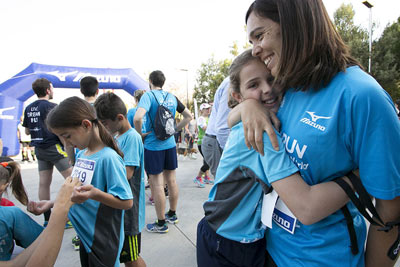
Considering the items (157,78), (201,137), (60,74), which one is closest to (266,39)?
(157,78)

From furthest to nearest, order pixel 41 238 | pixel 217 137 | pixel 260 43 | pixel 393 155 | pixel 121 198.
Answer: pixel 217 137
pixel 121 198
pixel 41 238
pixel 260 43
pixel 393 155

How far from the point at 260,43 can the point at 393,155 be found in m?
0.58

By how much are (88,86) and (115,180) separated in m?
2.32

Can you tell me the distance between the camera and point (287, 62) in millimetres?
905

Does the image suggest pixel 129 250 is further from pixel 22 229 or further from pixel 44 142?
pixel 44 142

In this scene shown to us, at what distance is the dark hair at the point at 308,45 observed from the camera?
33.9 inches

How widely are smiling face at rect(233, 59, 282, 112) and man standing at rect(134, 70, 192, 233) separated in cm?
241

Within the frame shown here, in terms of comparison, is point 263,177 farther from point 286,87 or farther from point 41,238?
point 41,238

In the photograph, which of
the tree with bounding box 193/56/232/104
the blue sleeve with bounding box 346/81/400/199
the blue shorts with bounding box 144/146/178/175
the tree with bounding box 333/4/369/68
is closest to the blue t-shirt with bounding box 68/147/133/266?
the blue sleeve with bounding box 346/81/400/199

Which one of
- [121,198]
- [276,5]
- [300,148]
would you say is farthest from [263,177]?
[121,198]

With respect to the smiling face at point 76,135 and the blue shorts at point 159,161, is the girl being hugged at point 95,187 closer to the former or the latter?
the smiling face at point 76,135

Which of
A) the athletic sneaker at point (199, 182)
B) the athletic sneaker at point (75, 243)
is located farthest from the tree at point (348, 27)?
the athletic sneaker at point (75, 243)

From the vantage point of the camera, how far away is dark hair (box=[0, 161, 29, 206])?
1561mm

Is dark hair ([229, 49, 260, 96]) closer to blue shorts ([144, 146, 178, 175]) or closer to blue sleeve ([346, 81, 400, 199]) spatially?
blue sleeve ([346, 81, 400, 199])
